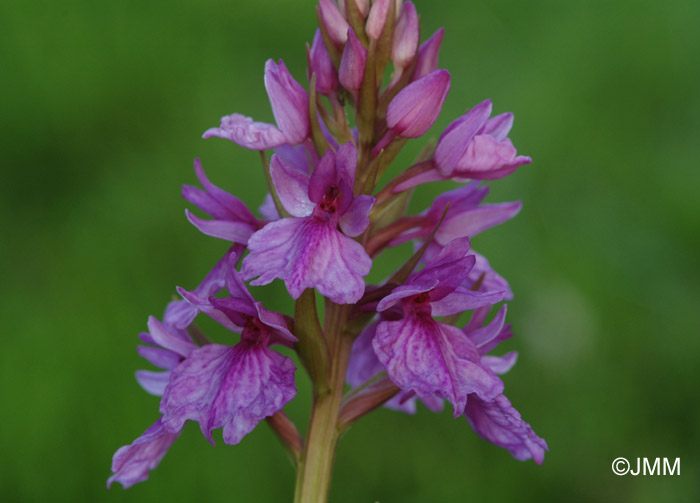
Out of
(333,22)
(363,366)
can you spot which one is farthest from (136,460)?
(333,22)

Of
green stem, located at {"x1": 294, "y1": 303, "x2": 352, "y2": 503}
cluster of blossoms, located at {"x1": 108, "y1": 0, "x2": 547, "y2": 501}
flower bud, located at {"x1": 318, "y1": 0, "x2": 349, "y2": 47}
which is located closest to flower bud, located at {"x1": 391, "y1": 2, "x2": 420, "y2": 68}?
cluster of blossoms, located at {"x1": 108, "y1": 0, "x2": 547, "y2": 501}

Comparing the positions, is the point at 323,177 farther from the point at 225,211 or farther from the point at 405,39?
the point at 405,39

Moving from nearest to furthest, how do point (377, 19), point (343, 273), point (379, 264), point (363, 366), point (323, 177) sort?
1. point (343, 273)
2. point (323, 177)
3. point (377, 19)
4. point (363, 366)
5. point (379, 264)

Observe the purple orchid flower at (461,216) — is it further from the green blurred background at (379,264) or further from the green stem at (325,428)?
the green blurred background at (379,264)

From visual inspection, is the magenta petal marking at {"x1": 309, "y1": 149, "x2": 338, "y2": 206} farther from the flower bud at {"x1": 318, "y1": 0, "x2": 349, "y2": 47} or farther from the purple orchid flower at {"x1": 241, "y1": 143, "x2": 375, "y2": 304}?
the flower bud at {"x1": 318, "y1": 0, "x2": 349, "y2": 47}

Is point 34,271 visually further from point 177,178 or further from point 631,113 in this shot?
point 631,113

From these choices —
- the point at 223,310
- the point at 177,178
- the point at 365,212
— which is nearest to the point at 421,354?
the point at 365,212

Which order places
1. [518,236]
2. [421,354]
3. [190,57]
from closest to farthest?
1. [421,354]
2. [518,236]
3. [190,57]

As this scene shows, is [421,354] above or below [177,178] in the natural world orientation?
below
